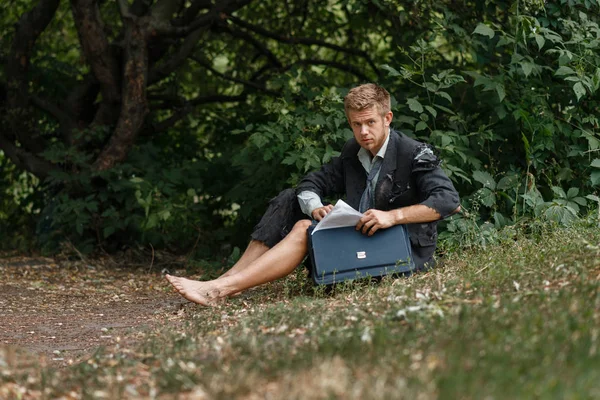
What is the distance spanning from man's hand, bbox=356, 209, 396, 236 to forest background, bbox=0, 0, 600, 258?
0.99 metres

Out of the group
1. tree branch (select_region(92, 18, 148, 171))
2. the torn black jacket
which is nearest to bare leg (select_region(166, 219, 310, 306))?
the torn black jacket

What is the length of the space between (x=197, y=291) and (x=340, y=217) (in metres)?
0.93

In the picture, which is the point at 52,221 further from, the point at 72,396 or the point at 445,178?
the point at 72,396

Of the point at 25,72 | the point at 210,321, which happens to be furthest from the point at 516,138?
the point at 25,72

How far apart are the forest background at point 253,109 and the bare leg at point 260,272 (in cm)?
119

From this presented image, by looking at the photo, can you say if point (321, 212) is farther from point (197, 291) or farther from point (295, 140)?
point (295, 140)

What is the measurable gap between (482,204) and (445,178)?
1.30m

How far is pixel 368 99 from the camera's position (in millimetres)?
5027

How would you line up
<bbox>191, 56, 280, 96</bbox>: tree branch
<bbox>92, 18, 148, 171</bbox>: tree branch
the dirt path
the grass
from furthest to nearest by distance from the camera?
<bbox>191, 56, 280, 96</bbox>: tree branch
<bbox>92, 18, 148, 171</bbox>: tree branch
the dirt path
the grass

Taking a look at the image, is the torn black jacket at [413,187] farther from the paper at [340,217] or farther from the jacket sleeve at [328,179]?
the paper at [340,217]

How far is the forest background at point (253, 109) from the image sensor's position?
6.18m

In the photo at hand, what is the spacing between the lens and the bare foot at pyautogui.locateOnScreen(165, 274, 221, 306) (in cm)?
503

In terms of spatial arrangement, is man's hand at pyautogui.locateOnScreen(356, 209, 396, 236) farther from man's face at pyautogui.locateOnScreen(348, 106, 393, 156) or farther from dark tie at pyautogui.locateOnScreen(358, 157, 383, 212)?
man's face at pyautogui.locateOnScreen(348, 106, 393, 156)

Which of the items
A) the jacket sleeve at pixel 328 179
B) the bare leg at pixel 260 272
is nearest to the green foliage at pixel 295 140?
the jacket sleeve at pixel 328 179
